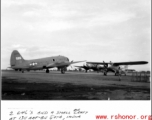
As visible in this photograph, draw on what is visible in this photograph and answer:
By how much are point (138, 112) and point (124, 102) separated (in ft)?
2.78

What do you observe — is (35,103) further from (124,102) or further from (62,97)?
(124,102)

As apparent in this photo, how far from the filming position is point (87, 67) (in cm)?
6366

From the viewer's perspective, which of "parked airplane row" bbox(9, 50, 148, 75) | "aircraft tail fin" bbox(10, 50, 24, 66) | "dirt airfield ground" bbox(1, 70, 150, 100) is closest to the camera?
"dirt airfield ground" bbox(1, 70, 150, 100)

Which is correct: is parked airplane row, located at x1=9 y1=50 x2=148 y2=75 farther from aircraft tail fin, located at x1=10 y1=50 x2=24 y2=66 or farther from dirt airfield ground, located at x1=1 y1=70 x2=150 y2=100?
dirt airfield ground, located at x1=1 y1=70 x2=150 y2=100

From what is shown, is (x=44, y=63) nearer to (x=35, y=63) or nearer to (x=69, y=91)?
(x=35, y=63)

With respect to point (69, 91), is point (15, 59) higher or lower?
higher

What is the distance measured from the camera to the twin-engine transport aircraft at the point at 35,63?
37.2 meters

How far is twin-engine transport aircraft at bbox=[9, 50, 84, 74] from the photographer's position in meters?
37.2

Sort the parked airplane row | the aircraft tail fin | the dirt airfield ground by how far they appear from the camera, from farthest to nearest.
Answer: the parked airplane row < the aircraft tail fin < the dirt airfield ground

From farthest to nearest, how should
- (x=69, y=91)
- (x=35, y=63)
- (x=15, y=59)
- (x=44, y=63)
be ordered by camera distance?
(x=44, y=63) < (x=35, y=63) < (x=15, y=59) < (x=69, y=91)

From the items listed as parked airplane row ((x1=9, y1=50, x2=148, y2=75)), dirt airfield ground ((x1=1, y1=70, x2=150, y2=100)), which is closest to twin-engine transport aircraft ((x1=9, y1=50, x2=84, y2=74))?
parked airplane row ((x1=9, y1=50, x2=148, y2=75))

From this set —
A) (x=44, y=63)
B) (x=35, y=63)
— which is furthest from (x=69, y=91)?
(x=44, y=63)

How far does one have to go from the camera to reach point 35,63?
127 ft

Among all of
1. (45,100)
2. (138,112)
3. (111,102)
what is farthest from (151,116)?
(45,100)
